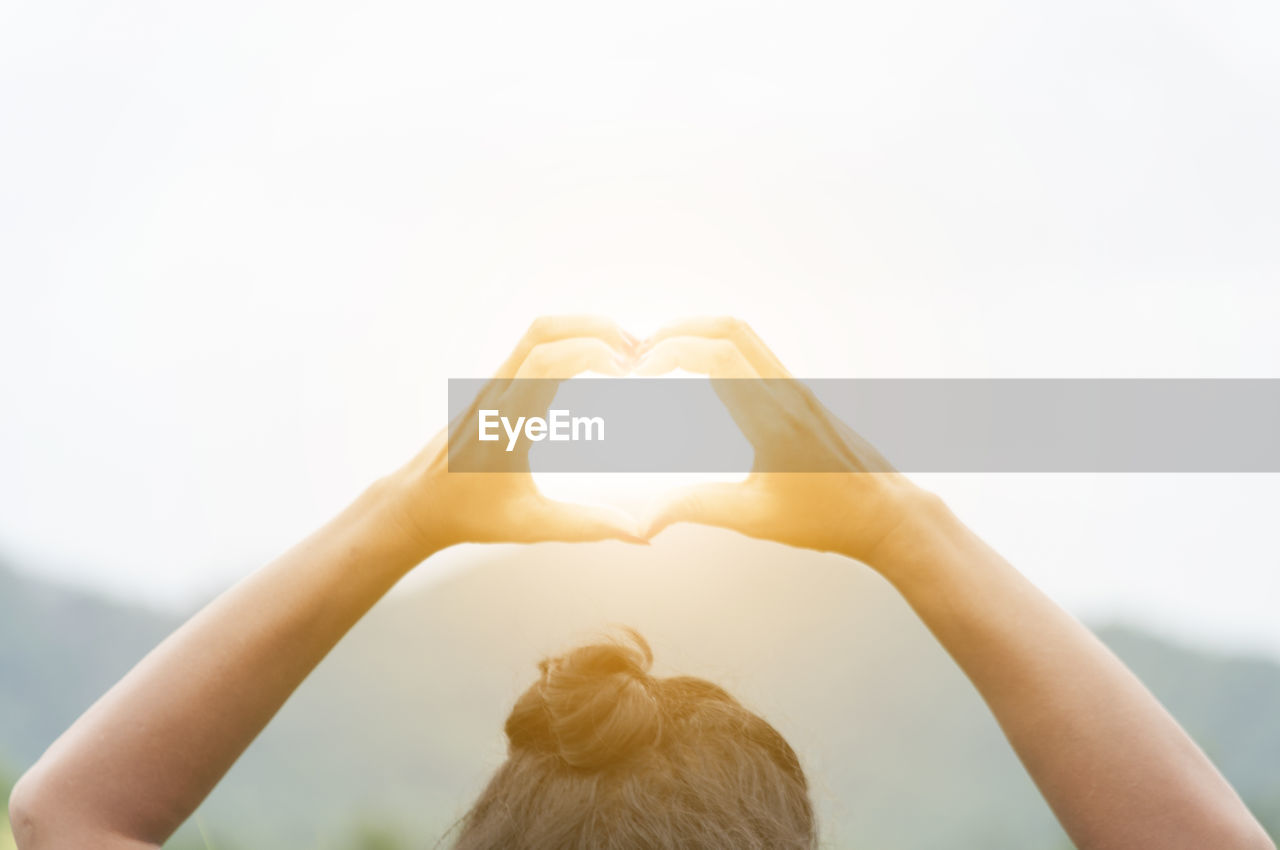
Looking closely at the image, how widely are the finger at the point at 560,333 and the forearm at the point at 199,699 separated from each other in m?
0.09

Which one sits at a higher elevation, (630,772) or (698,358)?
(698,358)

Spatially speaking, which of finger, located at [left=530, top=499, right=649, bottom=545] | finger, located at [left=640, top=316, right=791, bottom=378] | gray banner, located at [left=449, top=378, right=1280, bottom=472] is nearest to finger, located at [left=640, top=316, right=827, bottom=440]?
finger, located at [left=640, top=316, right=791, bottom=378]

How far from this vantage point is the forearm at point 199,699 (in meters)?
0.41

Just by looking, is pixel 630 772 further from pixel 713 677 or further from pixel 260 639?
pixel 713 677

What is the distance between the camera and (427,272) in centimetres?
90

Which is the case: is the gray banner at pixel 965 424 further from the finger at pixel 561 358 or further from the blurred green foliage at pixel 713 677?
the finger at pixel 561 358

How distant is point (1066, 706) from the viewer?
0.39 m

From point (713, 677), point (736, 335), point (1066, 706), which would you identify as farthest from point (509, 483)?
point (713, 677)

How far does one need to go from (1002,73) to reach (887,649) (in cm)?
62

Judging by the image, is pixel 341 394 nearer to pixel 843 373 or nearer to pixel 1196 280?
pixel 843 373

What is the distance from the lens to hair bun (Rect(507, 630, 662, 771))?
0.40 meters

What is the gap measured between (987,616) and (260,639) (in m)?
0.34

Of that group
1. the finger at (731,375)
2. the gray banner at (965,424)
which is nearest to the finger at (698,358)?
the finger at (731,375)

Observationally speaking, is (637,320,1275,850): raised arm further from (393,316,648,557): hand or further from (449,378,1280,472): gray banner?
(449,378,1280,472): gray banner
